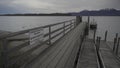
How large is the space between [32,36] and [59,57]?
3.12 ft

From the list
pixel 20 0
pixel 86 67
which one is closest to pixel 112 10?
pixel 20 0

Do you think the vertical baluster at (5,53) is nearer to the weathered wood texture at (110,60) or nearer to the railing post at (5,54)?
the railing post at (5,54)

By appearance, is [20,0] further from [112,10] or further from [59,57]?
[112,10]

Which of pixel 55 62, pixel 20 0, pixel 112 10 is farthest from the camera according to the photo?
pixel 112 10

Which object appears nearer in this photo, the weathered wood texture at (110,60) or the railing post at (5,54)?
the railing post at (5,54)

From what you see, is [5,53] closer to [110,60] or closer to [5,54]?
[5,54]

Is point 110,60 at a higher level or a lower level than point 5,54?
lower

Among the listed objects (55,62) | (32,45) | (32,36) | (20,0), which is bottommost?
(55,62)

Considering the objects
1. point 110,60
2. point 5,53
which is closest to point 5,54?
point 5,53

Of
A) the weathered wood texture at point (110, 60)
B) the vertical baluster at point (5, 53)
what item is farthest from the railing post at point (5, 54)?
the weathered wood texture at point (110, 60)

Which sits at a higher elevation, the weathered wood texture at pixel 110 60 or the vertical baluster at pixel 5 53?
the vertical baluster at pixel 5 53

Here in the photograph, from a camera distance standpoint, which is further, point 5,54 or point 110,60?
point 110,60

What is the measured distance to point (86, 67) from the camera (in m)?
5.93

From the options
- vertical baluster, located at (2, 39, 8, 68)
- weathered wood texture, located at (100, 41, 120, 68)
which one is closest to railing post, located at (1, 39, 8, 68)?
vertical baluster, located at (2, 39, 8, 68)
